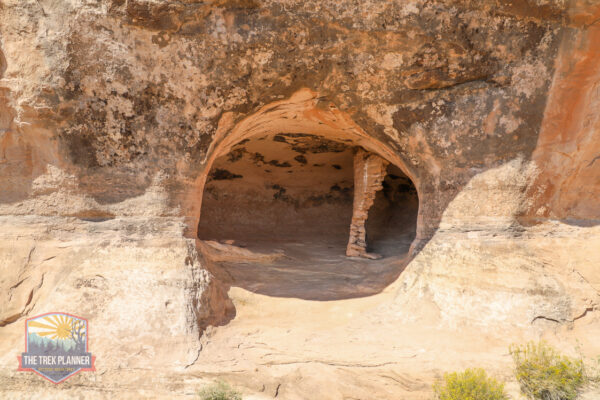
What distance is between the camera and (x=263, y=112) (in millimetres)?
3809

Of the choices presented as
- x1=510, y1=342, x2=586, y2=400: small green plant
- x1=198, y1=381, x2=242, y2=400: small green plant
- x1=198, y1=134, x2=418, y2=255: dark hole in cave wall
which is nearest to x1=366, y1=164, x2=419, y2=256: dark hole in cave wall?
x1=198, y1=134, x2=418, y2=255: dark hole in cave wall

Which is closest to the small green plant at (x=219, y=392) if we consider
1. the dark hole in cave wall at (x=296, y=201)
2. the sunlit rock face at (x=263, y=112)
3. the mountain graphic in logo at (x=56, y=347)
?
the sunlit rock face at (x=263, y=112)

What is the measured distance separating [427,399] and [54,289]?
3114 mm

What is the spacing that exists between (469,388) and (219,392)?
1652 mm

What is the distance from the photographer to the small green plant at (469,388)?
7.40 feet

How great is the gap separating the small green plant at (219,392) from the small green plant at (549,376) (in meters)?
2.02

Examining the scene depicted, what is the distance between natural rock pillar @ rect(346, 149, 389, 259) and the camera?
19.9 ft

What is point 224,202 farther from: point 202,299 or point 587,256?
point 587,256

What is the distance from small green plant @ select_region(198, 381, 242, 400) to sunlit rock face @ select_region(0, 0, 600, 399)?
123 mm

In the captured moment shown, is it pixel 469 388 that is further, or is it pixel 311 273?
pixel 311 273

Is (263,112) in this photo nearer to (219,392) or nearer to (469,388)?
(219,392)

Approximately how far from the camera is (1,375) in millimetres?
2457

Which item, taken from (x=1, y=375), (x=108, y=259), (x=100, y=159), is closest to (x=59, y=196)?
(x=100, y=159)

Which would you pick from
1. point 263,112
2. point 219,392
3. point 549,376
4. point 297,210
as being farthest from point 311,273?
point 297,210
